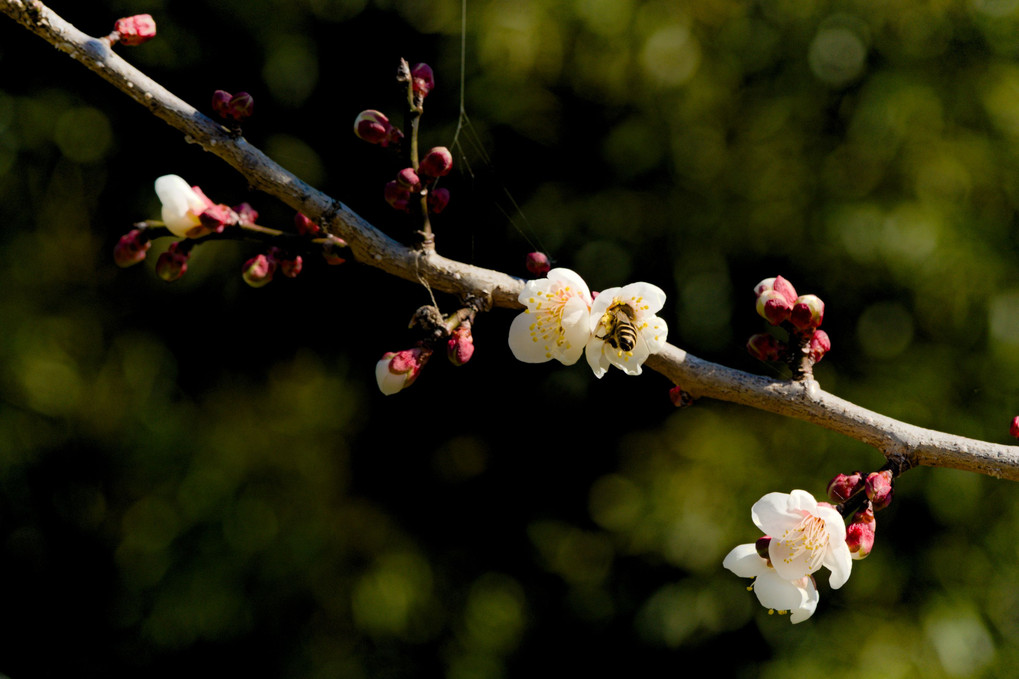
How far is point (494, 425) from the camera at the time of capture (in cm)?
170

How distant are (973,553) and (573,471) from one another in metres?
0.82

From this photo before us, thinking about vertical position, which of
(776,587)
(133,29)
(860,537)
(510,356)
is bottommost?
(510,356)

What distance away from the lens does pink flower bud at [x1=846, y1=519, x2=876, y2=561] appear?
0.65m

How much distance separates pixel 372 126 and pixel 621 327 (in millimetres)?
294

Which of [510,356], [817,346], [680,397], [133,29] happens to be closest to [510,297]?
[680,397]

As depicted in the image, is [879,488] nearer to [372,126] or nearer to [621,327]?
[621,327]

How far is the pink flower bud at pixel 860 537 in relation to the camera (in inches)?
25.4

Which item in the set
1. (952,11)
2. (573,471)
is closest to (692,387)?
(573,471)

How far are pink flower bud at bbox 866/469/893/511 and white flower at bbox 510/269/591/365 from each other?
0.27m

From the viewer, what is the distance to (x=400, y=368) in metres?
0.64

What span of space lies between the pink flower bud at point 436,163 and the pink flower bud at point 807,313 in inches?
13.6

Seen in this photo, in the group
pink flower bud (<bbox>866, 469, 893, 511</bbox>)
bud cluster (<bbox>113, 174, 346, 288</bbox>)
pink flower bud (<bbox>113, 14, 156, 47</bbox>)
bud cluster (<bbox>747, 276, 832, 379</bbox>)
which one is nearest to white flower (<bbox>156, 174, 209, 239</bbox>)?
bud cluster (<bbox>113, 174, 346, 288</bbox>)

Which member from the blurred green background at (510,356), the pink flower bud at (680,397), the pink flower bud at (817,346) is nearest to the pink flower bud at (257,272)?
the pink flower bud at (680,397)

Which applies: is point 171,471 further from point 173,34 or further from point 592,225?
point 592,225
